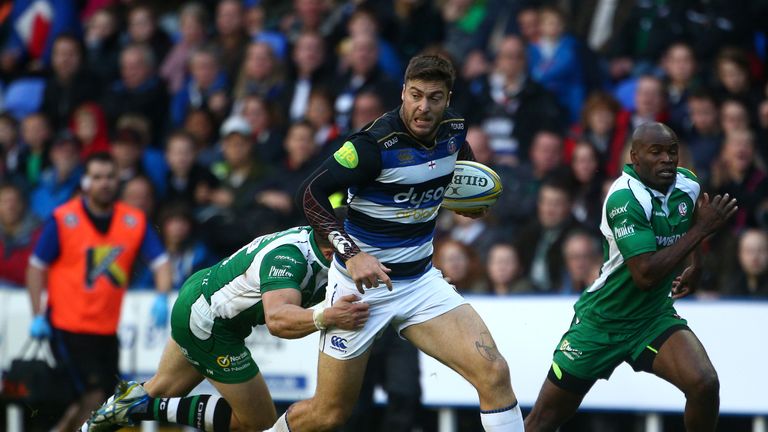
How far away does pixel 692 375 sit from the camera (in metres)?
8.20

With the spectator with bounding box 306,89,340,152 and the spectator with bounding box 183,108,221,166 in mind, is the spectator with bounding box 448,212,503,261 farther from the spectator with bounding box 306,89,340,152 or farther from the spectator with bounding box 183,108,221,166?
the spectator with bounding box 183,108,221,166

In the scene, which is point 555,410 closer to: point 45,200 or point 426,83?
point 426,83

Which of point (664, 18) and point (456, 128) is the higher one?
point (664, 18)

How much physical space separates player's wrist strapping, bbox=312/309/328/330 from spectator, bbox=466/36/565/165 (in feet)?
18.4

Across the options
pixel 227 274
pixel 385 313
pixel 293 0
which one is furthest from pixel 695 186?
pixel 293 0

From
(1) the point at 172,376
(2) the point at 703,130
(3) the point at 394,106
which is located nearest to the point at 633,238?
(1) the point at 172,376

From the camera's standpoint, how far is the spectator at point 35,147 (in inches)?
604

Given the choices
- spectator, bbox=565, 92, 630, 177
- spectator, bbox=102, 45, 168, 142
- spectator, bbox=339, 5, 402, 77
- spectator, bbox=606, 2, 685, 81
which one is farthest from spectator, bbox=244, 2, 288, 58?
spectator, bbox=565, 92, 630, 177

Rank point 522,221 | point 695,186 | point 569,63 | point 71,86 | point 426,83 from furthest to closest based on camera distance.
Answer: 1. point 71,86
2. point 569,63
3. point 522,221
4. point 695,186
5. point 426,83

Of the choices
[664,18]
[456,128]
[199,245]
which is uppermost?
[664,18]

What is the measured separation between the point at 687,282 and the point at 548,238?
3.09 m

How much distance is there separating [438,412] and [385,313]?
3.58 m

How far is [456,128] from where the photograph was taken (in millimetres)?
8203

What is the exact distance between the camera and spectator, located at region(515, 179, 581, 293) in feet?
38.4
